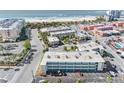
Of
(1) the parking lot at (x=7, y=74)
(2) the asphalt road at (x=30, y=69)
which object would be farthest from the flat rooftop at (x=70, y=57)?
(1) the parking lot at (x=7, y=74)

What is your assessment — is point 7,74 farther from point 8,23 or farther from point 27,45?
point 8,23

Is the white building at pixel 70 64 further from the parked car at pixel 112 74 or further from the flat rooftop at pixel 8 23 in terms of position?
the flat rooftop at pixel 8 23

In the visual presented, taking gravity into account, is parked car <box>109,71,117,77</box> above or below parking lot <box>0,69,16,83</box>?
below

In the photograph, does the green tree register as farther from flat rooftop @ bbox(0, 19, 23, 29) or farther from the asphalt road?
flat rooftop @ bbox(0, 19, 23, 29)

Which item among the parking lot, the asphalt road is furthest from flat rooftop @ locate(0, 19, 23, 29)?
the parking lot

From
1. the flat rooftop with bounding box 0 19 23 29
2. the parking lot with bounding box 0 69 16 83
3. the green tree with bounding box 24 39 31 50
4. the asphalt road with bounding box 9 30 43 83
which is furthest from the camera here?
the flat rooftop with bounding box 0 19 23 29

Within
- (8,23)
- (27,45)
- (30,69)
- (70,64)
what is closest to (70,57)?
(70,64)
